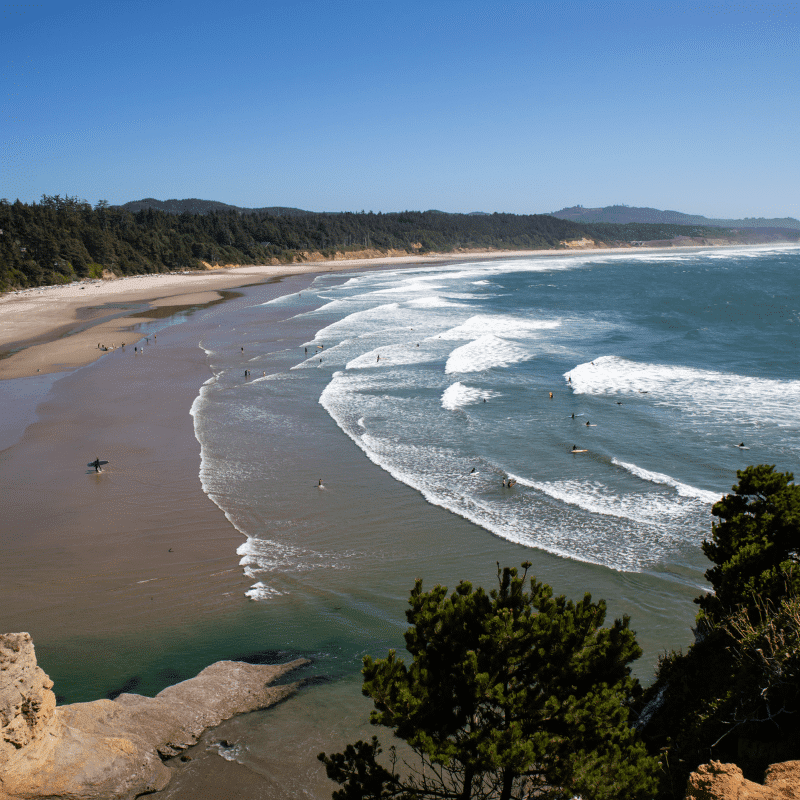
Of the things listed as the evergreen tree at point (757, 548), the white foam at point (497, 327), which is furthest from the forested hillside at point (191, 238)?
the evergreen tree at point (757, 548)

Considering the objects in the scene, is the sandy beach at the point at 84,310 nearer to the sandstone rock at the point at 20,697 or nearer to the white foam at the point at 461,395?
the white foam at the point at 461,395

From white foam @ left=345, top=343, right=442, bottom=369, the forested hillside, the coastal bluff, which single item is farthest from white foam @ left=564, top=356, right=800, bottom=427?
the forested hillside

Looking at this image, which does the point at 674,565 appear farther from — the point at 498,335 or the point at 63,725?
the point at 498,335

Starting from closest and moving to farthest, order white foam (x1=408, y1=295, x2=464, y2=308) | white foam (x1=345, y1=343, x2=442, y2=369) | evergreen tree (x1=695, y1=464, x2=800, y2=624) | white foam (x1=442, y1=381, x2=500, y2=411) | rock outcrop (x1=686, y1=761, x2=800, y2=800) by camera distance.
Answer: rock outcrop (x1=686, y1=761, x2=800, y2=800) < evergreen tree (x1=695, y1=464, x2=800, y2=624) < white foam (x1=442, y1=381, x2=500, y2=411) < white foam (x1=345, y1=343, x2=442, y2=369) < white foam (x1=408, y1=295, x2=464, y2=308)

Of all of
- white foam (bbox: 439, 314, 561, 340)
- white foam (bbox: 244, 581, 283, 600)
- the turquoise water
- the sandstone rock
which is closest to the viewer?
the sandstone rock

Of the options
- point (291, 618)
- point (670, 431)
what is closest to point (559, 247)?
point (670, 431)

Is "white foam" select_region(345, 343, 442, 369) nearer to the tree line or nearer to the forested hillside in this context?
the tree line

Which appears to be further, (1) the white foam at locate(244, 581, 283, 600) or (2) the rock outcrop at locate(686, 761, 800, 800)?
(1) the white foam at locate(244, 581, 283, 600)

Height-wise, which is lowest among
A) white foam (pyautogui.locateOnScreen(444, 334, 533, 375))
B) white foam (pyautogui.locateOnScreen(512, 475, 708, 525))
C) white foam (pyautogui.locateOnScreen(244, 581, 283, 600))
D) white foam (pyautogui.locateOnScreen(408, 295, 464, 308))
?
white foam (pyautogui.locateOnScreen(512, 475, 708, 525))
